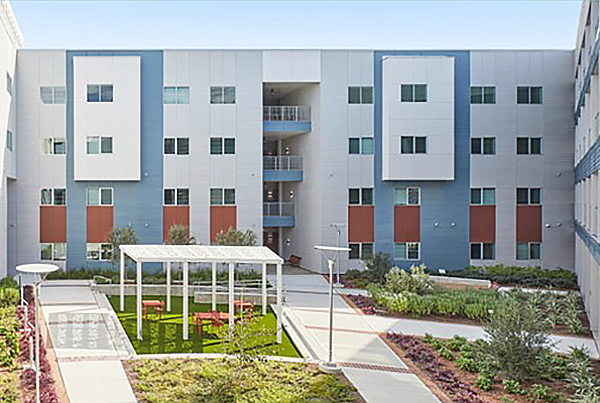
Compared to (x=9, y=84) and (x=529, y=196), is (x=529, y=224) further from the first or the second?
(x=9, y=84)

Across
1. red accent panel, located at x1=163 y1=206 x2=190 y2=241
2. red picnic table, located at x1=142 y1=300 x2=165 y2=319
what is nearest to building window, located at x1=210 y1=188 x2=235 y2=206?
red accent panel, located at x1=163 y1=206 x2=190 y2=241

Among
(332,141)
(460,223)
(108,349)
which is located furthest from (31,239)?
(460,223)

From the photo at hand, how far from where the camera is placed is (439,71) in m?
35.2

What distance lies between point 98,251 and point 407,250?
1674 centimetres

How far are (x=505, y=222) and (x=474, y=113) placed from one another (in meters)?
6.20

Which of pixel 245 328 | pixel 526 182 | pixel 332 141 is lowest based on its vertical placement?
pixel 245 328

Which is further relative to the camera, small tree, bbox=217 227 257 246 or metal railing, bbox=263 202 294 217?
metal railing, bbox=263 202 294 217

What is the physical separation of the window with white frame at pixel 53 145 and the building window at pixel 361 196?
1562cm

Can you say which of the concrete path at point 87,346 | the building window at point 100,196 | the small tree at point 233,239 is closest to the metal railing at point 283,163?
the small tree at point 233,239

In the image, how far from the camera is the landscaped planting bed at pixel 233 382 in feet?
45.7

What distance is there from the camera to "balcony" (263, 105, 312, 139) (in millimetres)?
36844

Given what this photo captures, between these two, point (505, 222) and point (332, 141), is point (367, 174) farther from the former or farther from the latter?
point (505, 222)

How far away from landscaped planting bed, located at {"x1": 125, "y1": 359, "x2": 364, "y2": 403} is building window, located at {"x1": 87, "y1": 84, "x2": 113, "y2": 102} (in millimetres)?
21552

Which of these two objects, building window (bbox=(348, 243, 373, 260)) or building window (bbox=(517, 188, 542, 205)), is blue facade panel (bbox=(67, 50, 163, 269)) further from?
building window (bbox=(517, 188, 542, 205))
